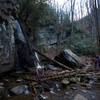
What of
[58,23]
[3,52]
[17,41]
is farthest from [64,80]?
[58,23]

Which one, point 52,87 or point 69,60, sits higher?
point 69,60

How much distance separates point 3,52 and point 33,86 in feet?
6.37

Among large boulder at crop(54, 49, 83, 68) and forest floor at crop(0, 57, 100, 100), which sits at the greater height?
large boulder at crop(54, 49, 83, 68)

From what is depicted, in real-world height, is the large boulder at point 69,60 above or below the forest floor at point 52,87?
above

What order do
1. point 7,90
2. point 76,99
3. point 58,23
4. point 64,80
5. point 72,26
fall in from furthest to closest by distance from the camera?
point 72,26
point 58,23
point 64,80
point 7,90
point 76,99

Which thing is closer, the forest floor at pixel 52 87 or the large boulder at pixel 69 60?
the forest floor at pixel 52 87

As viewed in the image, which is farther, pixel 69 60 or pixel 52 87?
pixel 69 60

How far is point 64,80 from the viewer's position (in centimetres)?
700

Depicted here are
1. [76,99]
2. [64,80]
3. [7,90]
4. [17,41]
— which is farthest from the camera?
[17,41]

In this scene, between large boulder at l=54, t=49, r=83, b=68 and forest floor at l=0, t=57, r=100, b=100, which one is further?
large boulder at l=54, t=49, r=83, b=68

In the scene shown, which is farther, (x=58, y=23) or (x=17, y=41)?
(x=58, y=23)

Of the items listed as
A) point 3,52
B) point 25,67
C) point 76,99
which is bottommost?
point 76,99

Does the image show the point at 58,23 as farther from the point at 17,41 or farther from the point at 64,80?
the point at 64,80

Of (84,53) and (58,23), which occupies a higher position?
(58,23)
